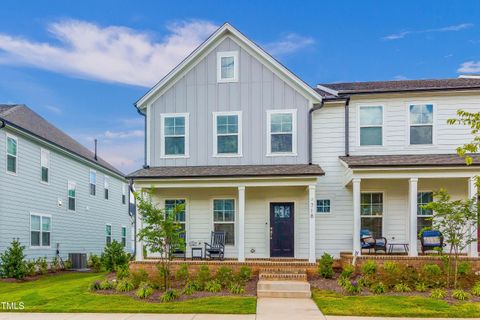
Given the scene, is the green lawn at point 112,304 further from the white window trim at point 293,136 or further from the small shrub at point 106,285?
the white window trim at point 293,136

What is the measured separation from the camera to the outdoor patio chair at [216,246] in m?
13.6

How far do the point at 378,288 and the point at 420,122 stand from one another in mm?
6528

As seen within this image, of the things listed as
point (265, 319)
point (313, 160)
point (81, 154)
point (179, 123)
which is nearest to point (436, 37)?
point (313, 160)

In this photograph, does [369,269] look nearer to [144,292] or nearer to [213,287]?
[213,287]

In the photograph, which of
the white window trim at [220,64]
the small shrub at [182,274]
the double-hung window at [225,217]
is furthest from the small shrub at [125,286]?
the white window trim at [220,64]

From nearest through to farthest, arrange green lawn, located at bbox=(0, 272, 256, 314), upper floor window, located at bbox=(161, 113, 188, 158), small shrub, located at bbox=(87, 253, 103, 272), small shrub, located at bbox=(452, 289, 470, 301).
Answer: green lawn, located at bbox=(0, 272, 256, 314) → small shrub, located at bbox=(452, 289, 470, 301) → upper floor window, located at bbox=(161, 113, 188, 158) → small shrub, located at bbox=(87, 253, 103, 272)

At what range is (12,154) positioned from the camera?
1648 cm

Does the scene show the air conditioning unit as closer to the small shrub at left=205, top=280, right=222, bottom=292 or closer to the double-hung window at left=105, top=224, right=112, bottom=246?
the double-hung window at left=105, top=224, right=112, bottom=246

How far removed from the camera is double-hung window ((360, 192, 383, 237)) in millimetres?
14172

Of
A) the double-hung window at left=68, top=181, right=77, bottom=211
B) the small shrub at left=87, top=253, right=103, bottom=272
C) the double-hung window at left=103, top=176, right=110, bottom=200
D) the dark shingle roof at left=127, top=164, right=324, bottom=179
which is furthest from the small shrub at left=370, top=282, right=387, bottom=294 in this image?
the double-hung window at left=103, top=176, right=110, bottom=200

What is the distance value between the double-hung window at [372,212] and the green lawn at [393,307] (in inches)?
171

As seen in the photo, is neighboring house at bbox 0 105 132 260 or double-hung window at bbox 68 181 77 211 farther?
double-hung window at bbox 68 181 77 211

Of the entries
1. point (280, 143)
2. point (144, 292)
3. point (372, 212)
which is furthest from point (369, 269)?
point (144, 292)

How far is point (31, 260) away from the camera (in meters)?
17.3
